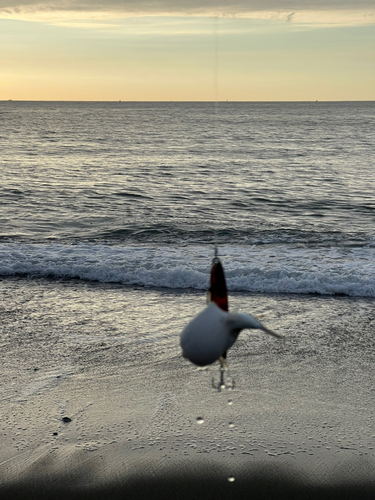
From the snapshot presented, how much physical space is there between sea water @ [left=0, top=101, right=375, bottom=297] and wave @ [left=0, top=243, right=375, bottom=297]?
1.3 inches

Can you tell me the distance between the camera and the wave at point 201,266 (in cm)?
1341

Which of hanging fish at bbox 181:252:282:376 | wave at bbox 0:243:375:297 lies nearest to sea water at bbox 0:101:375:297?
wave at bbox 0:243:375:297

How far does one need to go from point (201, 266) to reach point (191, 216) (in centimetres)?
818

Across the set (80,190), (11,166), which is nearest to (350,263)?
(80,190)

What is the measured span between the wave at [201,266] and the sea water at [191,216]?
0.03 metres

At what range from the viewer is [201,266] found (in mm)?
14883

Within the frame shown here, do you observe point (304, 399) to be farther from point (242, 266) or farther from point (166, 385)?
point (242, 266)

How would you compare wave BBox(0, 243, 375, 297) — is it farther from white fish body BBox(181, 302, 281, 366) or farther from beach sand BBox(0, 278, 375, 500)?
white fish body BBox(181, 302, 281, 366)

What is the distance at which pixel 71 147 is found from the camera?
48.5 meters

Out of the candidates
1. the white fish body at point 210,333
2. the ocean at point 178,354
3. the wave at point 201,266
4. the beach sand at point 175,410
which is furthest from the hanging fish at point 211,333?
the wave at point 201,266

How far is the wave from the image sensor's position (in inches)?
528

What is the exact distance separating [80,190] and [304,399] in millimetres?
22568

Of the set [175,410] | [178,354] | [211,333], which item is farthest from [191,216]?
[211,333]

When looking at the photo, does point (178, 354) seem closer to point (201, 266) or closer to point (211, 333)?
point (201, 266)
